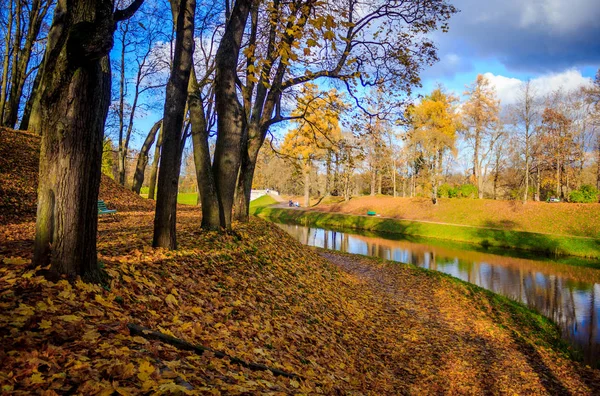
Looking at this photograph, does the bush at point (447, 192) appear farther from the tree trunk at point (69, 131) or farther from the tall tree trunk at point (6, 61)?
the tree trunk at point (69, 131)

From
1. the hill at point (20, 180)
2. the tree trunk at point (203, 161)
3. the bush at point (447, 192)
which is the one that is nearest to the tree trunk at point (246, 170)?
the tree trunk at point (203, 161)

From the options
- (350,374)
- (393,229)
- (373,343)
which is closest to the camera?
(350,374)

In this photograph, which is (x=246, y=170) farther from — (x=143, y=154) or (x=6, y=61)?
(x=6, y=61)

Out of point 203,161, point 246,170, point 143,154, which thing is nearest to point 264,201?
point 143,154

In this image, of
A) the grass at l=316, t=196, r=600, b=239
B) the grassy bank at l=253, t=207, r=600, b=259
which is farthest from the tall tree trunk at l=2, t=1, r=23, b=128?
the grass at l=316, t=196, r=600, b=239

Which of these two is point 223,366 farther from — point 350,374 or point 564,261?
point 564,261

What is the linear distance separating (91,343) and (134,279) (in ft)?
5.66

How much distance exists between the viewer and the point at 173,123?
6281 mm

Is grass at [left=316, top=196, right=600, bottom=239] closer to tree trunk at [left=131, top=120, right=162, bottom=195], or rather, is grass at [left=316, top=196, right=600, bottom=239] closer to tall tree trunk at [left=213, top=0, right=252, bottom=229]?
tree trunk at [left=131, top=120, right=162, bottom=195]

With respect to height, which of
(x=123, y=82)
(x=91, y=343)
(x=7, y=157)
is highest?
(x=123, y=82)

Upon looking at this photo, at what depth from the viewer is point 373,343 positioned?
23.1 ft

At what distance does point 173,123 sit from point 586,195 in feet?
123

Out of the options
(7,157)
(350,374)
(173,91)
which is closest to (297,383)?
(350,374)

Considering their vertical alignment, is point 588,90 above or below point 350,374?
above
